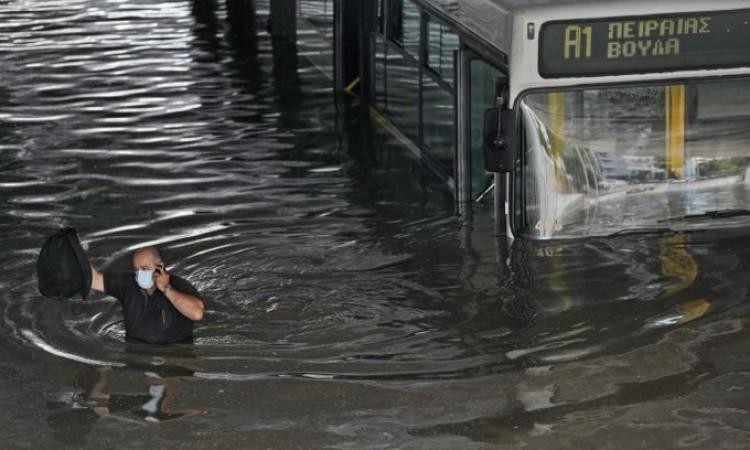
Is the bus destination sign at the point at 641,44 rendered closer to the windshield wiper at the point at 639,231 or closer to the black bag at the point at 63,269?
the windshield wiper at the point at 639,231

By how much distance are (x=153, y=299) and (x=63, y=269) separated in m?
0.66

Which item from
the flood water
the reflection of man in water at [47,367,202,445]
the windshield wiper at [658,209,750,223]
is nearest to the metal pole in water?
the flood water

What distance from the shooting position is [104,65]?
24266 millimetres

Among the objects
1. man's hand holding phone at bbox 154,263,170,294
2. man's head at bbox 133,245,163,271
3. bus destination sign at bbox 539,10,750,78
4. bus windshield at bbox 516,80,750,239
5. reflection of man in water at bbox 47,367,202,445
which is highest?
bus destination sign at bbox 539,10,750,78

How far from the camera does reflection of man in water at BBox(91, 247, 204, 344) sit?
10.8m

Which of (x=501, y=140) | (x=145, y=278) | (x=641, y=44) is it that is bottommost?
(x=145, y=278)

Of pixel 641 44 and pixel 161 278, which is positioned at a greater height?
pixel 641 44

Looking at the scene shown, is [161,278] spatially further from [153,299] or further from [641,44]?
[641,44]

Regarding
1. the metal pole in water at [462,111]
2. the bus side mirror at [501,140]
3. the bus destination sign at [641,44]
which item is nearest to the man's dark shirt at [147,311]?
the bus side mirror at [501,140]

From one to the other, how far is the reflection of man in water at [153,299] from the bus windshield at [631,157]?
2799 mm

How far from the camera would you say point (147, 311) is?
1111 centimetres

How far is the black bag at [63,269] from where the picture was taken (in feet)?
36.2

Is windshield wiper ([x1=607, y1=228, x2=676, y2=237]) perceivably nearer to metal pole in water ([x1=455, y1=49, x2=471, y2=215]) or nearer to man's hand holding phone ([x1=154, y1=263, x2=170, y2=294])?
metal pole in water ([x1=455, y1=49, x2=471, y2=215])

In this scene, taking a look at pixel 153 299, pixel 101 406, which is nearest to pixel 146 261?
pixel 153 299
